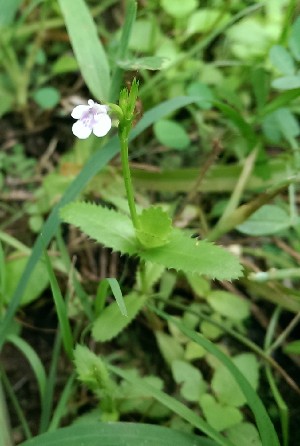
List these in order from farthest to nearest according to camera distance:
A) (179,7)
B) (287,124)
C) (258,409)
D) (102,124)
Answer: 1. (179,7)
2. (287,124)
3. (258,409)
4. (102,124)

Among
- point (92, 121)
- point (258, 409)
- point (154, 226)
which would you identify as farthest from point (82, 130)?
point (258, 409)

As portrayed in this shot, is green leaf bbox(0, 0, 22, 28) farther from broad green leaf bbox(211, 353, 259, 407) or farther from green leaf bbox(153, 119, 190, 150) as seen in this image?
broad green leaf bbox(211, 353, 259, 407)

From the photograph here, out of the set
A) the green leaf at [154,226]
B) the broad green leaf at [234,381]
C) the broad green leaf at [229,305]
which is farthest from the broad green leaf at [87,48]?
the broad green leaf at [234,381]

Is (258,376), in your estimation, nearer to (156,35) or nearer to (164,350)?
(164,350)

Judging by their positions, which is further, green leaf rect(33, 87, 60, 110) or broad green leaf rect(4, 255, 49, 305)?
green leaf rect(33, 87, 60, 110)

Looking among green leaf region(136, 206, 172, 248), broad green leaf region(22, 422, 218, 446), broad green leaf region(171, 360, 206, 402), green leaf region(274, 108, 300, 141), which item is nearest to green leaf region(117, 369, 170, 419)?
broad green leaf region(171, 360, 206, 402)

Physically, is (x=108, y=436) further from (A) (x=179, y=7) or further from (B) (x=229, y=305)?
(A) (x=179, y=7)
